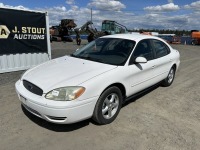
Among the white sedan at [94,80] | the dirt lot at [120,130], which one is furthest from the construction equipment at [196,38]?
the dirt lot at [120,130]

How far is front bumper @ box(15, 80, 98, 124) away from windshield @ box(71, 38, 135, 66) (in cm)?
117

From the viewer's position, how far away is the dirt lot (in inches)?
140

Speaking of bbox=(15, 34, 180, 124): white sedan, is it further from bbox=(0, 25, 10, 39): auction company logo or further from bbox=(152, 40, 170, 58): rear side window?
bbox=(0, 25, 10, 39): auction company logo

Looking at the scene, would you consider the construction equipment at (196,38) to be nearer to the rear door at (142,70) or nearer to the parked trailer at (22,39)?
the parked trailer at (22,39)

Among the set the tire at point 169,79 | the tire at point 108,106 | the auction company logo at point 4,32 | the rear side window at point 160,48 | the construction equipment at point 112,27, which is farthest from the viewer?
the construction equipment at point 112,27

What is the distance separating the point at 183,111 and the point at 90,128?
7.42ft

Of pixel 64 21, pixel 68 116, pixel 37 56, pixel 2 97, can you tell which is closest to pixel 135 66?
pixel 68 116

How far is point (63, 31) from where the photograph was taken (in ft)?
101

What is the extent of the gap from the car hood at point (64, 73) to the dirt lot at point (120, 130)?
0.83m

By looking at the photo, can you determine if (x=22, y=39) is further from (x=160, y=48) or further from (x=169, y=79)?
(x=169, y=79)

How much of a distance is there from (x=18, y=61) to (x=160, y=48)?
5516 millimetres

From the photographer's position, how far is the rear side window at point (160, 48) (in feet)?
18.8

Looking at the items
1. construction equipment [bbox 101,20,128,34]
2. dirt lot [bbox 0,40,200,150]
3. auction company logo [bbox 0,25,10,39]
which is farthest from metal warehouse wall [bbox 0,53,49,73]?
construction equipment [bbox 101,20,128,34]

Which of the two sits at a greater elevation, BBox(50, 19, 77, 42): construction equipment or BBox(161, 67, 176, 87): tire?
BBox(50, 19, 77, 42): construction equipment
